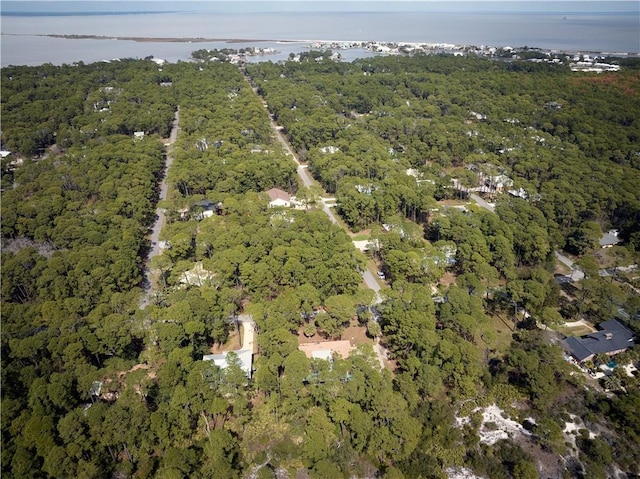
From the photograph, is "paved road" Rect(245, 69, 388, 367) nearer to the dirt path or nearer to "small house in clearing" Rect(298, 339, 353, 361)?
"small house in clearing" Rect(298, 339, 353, 361)

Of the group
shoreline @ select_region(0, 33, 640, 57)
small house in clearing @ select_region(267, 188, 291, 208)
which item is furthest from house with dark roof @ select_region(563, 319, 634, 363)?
shoreline @ select_region(0, 33, 640, 57)

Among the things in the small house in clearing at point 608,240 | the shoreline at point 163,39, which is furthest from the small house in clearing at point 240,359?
the shoreline at point 163,39

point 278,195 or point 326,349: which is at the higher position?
point 278,195

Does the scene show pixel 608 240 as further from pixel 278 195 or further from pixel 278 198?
pixel 278 195

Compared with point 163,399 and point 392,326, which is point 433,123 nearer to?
point 392,326

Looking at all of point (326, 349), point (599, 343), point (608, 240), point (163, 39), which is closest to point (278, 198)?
point (326, 349)

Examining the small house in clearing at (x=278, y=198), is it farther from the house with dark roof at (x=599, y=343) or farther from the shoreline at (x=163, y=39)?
the shoreline at (x=163, y=39)

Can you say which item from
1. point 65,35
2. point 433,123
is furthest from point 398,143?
point 65,35
